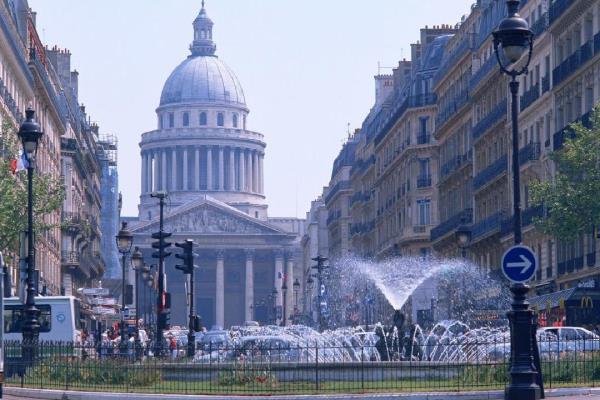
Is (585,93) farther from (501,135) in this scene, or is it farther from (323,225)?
(323,225)

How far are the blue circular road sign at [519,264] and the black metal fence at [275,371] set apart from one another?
3951 mm

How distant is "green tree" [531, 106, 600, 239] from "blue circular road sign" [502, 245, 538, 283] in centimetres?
1925

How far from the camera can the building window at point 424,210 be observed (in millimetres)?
107438

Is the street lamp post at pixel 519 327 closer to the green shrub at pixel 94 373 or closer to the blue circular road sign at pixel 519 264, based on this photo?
the blue circular road sign at pixel 519 264

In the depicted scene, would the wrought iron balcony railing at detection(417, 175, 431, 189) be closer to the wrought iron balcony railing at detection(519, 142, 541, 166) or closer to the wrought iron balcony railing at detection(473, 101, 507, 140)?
the wrought iron balcony railing at detection(473, 101, 507, 140)

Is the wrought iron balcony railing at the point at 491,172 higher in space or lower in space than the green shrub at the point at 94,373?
higher

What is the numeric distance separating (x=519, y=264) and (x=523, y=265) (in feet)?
0.22

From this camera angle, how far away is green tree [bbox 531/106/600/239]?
50.2m

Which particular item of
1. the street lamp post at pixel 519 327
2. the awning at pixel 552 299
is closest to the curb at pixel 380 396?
the street lamp post at pixel 519 327

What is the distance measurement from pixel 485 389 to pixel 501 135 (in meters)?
50.1

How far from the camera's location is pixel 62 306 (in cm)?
6294

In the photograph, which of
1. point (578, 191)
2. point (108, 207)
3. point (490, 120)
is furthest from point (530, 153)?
point (108, 207)

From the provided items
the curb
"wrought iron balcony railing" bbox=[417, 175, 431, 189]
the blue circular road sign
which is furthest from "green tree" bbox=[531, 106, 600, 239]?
"wrought iron balcony railing" bbox=[417, 175, 431, 189]

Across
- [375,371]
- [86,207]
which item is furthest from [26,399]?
[86,207]
